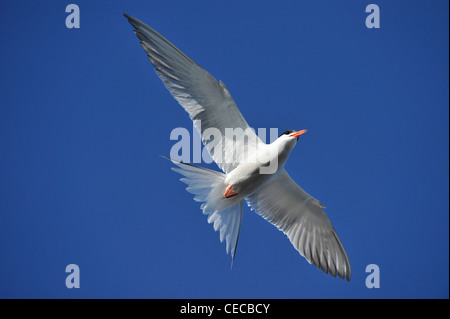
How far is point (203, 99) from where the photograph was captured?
5.93 m

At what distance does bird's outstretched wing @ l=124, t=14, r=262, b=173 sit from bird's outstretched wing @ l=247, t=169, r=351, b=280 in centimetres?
67

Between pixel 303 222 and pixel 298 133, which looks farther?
pixel 303 222

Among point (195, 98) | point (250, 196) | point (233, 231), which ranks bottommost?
point (233, 231)

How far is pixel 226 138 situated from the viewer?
6109mm

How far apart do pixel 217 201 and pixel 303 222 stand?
1321mm

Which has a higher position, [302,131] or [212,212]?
[302,131]

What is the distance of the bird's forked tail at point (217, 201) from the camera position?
230 inches

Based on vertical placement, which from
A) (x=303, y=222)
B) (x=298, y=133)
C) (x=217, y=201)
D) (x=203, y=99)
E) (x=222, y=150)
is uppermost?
(x=203, y=99)

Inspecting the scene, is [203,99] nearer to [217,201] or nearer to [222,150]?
[222,150]

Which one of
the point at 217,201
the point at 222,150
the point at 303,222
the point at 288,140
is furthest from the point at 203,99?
the point at 303,222

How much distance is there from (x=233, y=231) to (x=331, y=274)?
1.49 metres

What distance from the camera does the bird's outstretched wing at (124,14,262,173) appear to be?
18.8ft
